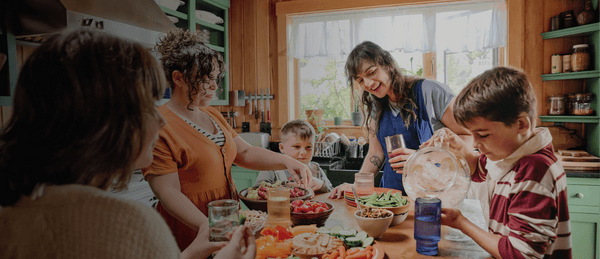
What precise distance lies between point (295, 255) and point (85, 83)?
0.68 metres

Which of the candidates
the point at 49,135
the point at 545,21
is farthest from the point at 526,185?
the point at 545,21

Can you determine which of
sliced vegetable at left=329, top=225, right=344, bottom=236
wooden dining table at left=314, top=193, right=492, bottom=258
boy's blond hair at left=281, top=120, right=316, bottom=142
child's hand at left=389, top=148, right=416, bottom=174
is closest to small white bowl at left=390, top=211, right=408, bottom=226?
wooden dining table at left=314, top=193, right=492, bottom=258

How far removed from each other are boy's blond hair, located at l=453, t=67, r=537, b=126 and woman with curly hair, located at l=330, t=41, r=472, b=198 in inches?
28.7

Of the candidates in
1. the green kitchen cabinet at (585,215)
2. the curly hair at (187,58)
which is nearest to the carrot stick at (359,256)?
the curly hair at (187,58)

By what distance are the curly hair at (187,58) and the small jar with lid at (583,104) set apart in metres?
2.92

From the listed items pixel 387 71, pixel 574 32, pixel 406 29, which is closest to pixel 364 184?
pixel 387 71

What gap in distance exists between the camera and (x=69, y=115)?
0.50 m

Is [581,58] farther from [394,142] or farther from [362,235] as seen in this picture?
[362,235]

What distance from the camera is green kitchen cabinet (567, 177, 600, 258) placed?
8.17 ft

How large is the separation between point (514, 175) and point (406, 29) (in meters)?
2.66

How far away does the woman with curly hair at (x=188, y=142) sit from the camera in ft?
4.07

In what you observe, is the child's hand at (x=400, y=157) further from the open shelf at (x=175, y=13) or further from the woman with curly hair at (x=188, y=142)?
the open shelf at (x=175, y=13)

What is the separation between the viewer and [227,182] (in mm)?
1475

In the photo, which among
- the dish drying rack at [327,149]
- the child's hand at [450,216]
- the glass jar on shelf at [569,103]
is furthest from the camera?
the dish drying rack at [327,149]
